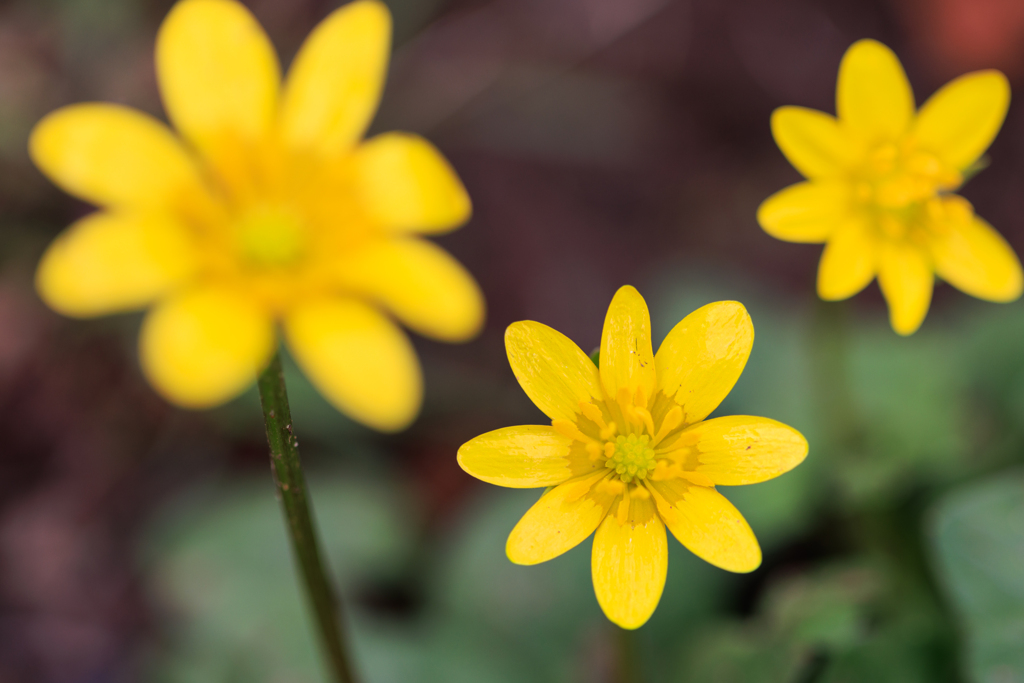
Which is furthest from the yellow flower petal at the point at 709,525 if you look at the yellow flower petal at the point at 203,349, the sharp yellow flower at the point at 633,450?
the yellow flower petal at the point at 203,349

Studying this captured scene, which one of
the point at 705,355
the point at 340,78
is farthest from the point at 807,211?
the point at 340,78

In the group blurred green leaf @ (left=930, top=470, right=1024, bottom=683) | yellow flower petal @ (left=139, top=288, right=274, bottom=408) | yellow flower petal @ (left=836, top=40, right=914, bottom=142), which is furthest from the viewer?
blurred green leaf @ (left=930, top=470, right=1024, bottom=683)

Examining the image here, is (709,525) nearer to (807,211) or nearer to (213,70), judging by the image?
(807,211)

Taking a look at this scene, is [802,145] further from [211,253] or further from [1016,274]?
[211,253]

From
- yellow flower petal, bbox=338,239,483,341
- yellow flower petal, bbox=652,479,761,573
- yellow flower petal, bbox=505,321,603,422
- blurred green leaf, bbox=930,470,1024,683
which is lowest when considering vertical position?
blurred green leaf, bbox=930,470,1024,683

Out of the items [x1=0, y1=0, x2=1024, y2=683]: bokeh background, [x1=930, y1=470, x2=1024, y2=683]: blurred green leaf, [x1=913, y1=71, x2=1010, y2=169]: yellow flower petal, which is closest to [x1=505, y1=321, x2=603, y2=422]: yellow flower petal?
[x1=0, y1=0, x2=1024, y2=683]: bokeh background

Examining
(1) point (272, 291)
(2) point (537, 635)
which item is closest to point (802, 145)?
(1) point (272, 291)

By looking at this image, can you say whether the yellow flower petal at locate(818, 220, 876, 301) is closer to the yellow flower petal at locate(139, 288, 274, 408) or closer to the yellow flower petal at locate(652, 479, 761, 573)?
the yellow flower petal at locate(652, 479, 761, 573)
